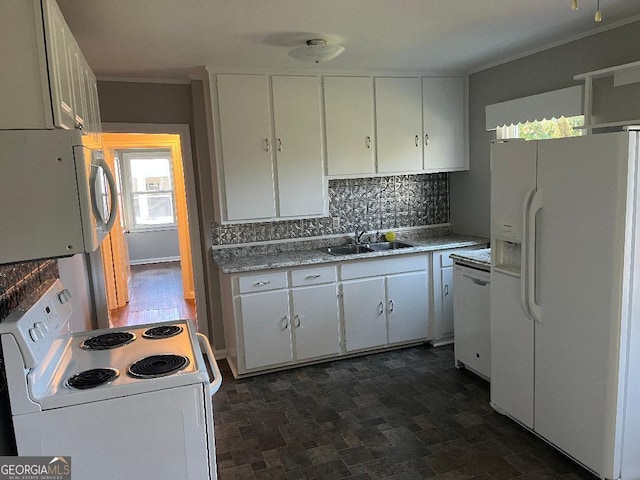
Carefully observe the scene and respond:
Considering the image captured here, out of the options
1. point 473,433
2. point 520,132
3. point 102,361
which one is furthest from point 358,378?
point 520,132

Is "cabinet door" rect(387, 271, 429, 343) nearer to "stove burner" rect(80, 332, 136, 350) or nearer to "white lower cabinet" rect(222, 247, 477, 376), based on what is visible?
"white lower cabinet" rect(222, 247, 477, 376)

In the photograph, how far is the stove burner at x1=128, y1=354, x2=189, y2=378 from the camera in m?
1.76

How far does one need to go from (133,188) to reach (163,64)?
5.82 metres

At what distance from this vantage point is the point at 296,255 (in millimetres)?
3986

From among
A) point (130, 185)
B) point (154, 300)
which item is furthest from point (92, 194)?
point (130, 185)

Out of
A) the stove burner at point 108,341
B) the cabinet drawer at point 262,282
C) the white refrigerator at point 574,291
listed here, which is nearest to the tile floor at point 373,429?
the white refrigerator at point 574,291

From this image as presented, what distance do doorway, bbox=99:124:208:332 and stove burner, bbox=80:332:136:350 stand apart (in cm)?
190

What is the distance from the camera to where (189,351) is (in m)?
2.02

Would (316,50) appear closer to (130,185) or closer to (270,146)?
(270,146)

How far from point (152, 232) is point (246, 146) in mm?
5957

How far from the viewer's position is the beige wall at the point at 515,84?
302 centimetres

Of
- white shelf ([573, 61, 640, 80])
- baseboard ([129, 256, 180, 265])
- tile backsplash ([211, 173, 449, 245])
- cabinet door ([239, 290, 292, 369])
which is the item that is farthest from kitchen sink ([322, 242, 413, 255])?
baseboard ([129, 256, 180, 265])

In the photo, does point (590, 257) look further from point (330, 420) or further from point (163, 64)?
point (163, 64)

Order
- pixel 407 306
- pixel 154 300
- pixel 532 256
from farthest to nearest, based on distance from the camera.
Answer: pixel 154 300
pixel 407 306
pixel 532 256
